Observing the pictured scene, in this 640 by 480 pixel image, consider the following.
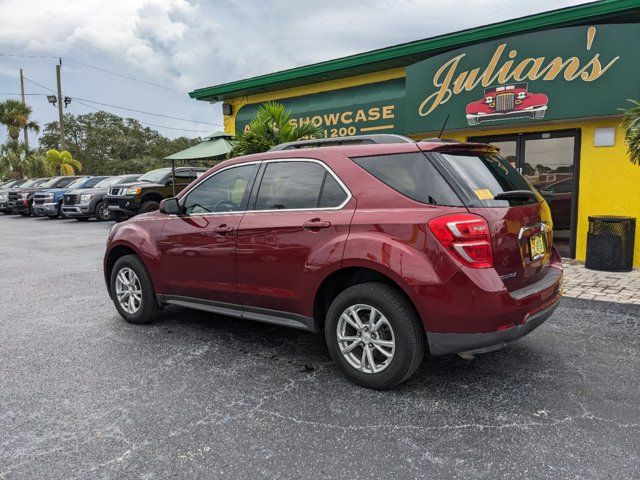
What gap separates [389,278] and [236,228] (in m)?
1.48

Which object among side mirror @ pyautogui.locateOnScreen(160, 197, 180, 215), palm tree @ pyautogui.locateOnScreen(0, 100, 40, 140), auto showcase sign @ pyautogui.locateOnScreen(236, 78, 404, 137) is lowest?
side mirror @ pyautogui.locateOnScreen(160, 197, 180, 215)

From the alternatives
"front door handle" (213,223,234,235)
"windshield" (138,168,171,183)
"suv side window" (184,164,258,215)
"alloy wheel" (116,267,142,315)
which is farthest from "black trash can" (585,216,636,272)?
"windshield" (138,168,171,183)

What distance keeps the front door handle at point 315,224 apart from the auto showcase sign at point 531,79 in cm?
563

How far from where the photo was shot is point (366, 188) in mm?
3561

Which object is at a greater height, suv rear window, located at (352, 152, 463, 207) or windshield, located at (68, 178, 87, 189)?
windshield, located at (68, 178, 87, 189)

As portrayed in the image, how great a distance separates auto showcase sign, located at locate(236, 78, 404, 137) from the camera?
11.0 metres

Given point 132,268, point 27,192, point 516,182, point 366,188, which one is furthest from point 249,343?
point 27,192

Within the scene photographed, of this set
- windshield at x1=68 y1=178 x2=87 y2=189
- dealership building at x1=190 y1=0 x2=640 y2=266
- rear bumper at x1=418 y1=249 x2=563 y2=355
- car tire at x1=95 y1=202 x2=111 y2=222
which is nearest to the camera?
rear bumper at x1=418 y1=249 x2=563 y2=355

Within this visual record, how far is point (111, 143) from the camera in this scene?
194 ft

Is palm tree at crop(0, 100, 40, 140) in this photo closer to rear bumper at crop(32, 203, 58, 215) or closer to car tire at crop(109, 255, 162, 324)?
rear bumper at crop(32, 203, 58, 215)

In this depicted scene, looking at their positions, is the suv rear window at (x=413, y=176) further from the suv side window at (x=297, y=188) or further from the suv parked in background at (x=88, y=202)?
the suv parked in background at (x=88, y=202)

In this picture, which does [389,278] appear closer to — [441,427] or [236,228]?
[441,427]

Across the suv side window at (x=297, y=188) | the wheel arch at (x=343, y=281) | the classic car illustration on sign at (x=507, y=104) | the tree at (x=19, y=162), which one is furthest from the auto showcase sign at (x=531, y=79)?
the tree at (x=19, y=162)

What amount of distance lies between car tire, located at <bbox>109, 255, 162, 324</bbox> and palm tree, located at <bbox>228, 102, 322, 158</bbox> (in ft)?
17.9
